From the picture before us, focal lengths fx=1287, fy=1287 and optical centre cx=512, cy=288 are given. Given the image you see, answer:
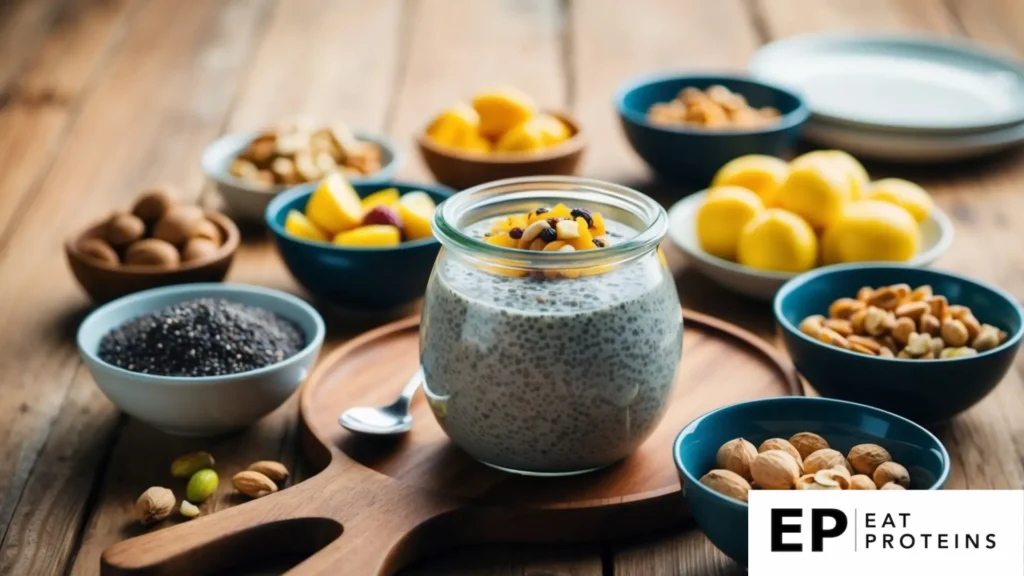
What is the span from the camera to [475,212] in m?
1.16

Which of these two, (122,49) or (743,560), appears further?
(122,49)

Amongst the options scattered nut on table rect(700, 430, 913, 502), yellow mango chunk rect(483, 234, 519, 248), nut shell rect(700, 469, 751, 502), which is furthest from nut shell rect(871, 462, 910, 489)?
yellow mango chunk rect(483, 234, 519, 248)

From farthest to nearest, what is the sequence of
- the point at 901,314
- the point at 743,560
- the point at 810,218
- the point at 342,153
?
1. the point at 342,153
2. the point at 810,218
3. the point at 901,314
4. the point at 743,560

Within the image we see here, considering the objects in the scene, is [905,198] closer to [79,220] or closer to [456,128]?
[456,128]

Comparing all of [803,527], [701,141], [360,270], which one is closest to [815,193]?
[701,141]

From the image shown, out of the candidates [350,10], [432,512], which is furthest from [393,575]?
[350,10]

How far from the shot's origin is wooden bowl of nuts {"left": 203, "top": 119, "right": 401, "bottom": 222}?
1.75 metres

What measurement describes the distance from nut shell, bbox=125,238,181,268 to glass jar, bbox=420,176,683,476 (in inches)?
19.9

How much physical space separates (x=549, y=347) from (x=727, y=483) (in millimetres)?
174

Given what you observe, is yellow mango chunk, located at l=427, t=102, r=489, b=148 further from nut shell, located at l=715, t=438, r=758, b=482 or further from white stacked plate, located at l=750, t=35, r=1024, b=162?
nut shell, located at l=715, t=438, r=758, b=482

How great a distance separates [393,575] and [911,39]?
164cm

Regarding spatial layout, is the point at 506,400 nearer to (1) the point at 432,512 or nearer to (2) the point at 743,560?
(1) the point at 432,512

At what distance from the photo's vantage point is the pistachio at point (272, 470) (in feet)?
3.83

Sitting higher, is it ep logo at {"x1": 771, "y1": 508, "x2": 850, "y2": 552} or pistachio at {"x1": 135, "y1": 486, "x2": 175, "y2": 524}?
ep logo at {"x1": 771, "y1": 508, "x2": 850, "y2": 552}
